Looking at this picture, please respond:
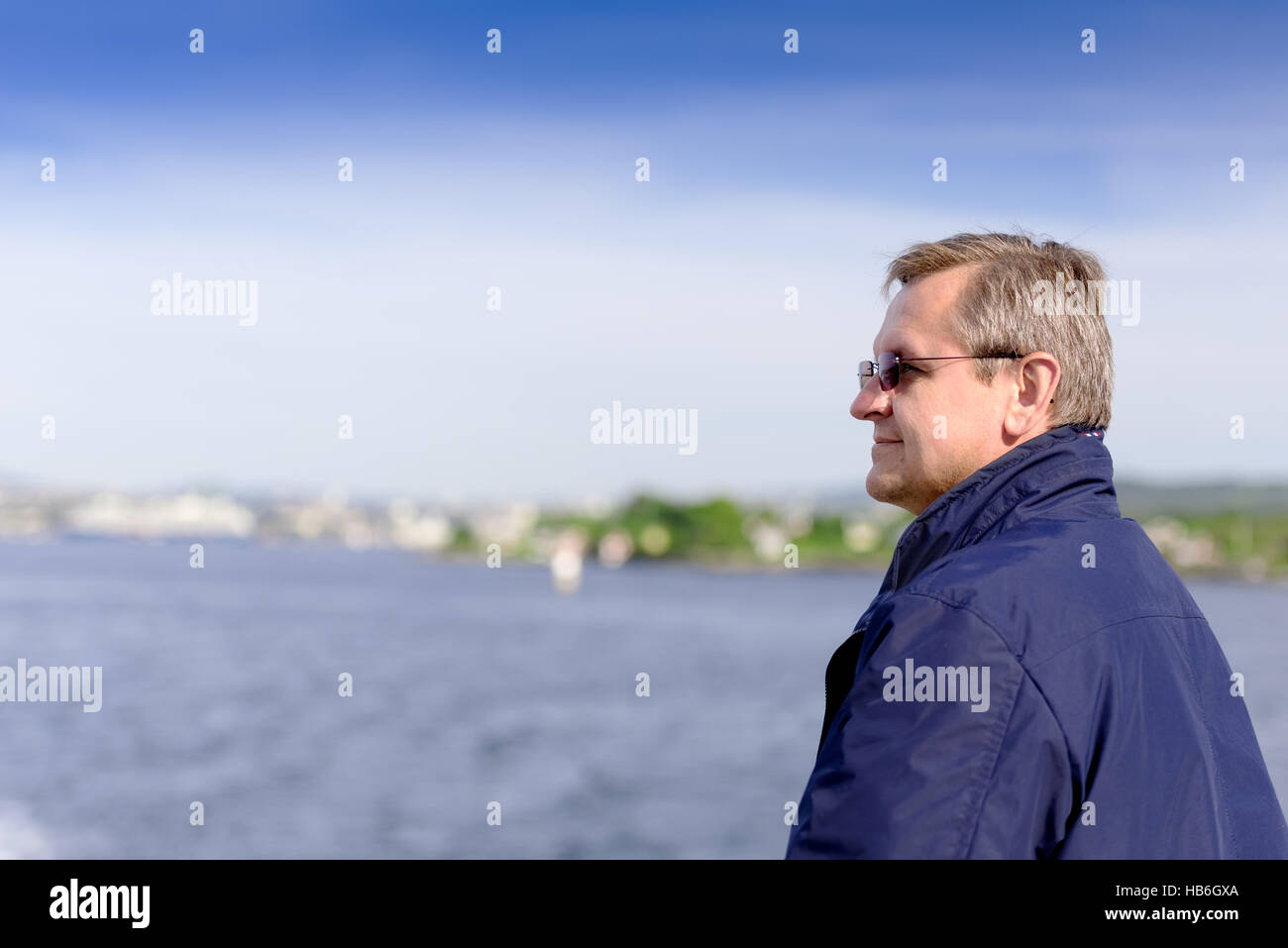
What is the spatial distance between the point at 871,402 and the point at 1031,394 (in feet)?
0.94

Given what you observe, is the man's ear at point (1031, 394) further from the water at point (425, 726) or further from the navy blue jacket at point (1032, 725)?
→ the water at point (425, 726)

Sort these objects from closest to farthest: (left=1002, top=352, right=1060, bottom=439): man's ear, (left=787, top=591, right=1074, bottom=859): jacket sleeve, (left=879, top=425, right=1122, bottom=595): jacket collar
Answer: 1. (left=787, top=591, right=1074, bottom=859): jacket sleeve
2. (left=879, top=425, right=1122, bottom=595): jacket collar
3. (left=1002, top=352, right=1060, bottom=439): man's ear

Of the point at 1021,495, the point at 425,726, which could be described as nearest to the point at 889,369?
the point at 1021,495

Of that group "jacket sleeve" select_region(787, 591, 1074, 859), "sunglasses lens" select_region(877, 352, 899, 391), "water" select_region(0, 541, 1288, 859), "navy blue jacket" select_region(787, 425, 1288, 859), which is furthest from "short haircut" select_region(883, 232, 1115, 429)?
"water" select_region(0, 541, 1288, 859)

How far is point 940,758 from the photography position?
142 centimetres

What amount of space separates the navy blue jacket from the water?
47.1 feet

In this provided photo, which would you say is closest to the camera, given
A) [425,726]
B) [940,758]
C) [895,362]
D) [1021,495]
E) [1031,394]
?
[940,758]

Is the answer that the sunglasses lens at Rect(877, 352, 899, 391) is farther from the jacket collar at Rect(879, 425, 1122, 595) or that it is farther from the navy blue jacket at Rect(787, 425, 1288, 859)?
the navy blue jacket at Rect(787, 425, 1288, 859)

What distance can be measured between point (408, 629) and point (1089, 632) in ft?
206

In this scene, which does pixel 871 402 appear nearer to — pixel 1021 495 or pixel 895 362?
pixel 895 362

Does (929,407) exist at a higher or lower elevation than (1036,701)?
higher

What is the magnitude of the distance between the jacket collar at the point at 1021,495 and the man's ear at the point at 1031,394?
0.13 metres

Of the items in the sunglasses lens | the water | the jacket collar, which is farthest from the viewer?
the water

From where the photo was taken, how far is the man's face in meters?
1.98
